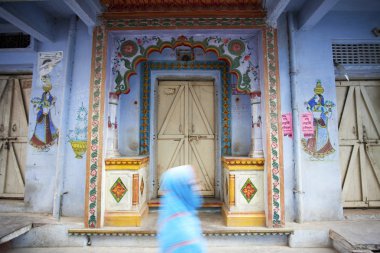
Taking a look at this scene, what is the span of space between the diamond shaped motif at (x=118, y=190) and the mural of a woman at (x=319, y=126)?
3.06m

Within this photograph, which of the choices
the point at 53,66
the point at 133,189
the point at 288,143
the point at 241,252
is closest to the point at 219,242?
the point at 241,252

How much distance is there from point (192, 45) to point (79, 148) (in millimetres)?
2608

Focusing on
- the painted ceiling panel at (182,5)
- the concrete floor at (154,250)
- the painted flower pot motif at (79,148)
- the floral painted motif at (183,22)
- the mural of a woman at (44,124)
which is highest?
the painted ceiling panel at (182,5)

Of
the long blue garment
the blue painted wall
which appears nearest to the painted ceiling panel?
the blue painted wall

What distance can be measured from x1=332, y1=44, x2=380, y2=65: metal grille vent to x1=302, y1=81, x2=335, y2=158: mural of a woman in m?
0.71

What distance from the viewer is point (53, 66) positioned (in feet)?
13.9

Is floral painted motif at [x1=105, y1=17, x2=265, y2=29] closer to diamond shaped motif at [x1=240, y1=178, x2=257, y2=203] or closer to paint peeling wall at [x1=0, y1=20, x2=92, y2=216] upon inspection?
paint peeling wall at [x1=0, y1=20, x2=92, y2=216]

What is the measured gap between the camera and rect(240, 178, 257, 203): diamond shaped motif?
368 cm

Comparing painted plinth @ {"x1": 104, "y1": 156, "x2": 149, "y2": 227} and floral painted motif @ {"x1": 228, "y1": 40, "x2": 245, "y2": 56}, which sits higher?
floral painted motif @ {"x1": 228, "y1": 40, "x2": 245, "y2": 56}

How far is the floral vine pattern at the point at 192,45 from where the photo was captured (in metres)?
3.88

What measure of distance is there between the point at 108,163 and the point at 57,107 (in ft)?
4.86

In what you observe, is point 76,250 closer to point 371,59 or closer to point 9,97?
point 9,97

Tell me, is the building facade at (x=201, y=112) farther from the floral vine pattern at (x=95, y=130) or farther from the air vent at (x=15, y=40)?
the air vent at (x=15, y=40)

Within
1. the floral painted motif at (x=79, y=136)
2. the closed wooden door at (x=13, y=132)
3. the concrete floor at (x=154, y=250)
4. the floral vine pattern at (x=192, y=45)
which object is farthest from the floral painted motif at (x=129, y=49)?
the concrete floor at (x=154, y=250)
